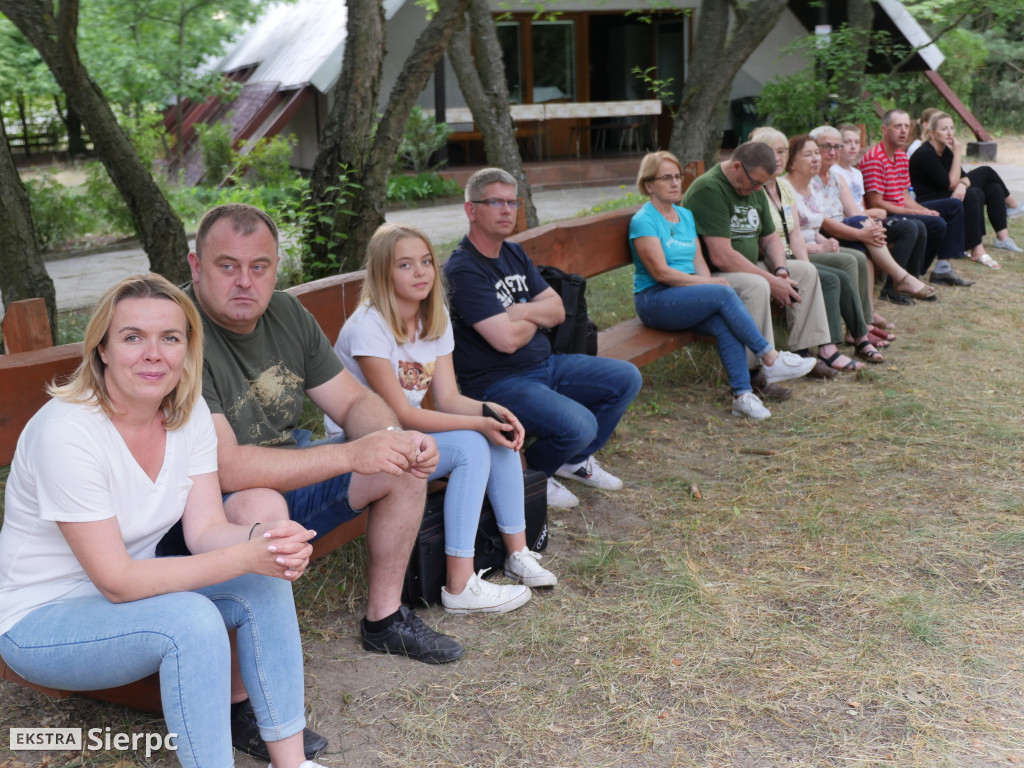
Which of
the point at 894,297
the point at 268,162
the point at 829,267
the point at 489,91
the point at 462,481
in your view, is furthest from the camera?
the point at 268,162

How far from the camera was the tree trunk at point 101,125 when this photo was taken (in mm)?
5023

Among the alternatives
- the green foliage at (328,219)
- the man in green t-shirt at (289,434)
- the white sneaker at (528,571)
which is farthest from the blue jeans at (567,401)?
the green foliage at (328,219)

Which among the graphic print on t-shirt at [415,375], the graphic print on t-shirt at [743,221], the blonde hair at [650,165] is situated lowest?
the graphic print on t-shirt at [415,375]

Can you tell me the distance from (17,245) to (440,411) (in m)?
2.36

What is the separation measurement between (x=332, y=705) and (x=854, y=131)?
6367 mm

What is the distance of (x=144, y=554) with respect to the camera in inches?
94.9

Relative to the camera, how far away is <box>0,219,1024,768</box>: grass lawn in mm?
2627

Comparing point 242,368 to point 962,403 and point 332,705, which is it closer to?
point 332,705

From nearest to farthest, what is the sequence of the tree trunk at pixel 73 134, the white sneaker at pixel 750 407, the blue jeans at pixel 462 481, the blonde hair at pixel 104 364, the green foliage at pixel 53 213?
the blonde hair at pixel 104 364, the blue jeans at pixel 462 481, the white sneaker at pixel 750 407, the green foliage at pixel 53 213, the tree trunk at pixel 73 134

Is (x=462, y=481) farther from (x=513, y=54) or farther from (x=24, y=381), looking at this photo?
(x=513, y=54)

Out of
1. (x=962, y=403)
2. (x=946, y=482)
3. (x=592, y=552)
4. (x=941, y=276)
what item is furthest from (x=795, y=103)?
(x=592, y=552)

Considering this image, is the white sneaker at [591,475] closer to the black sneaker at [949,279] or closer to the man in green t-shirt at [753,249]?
the man in green t-shirt at [753,249]

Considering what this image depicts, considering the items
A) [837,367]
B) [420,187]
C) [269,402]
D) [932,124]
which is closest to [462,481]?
[269,402]

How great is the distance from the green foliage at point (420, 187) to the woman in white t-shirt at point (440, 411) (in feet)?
32.6
